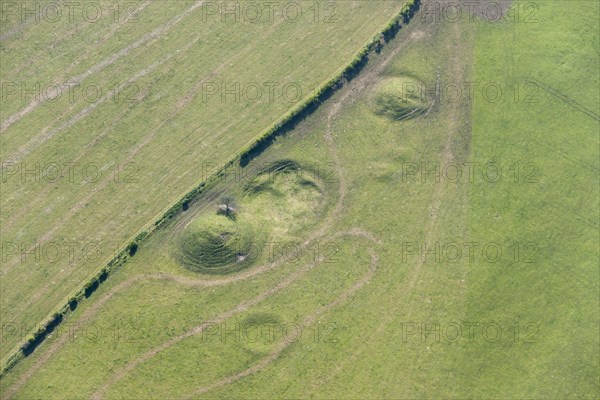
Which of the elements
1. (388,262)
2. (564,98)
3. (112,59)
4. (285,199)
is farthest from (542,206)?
(112,59)

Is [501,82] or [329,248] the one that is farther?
[501,82]

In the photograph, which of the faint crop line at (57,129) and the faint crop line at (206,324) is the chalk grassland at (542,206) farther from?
the faint crop line at (57,129)

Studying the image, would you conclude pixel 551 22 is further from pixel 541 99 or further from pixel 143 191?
pixel 143 191

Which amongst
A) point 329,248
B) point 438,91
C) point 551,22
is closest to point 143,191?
point 329,248

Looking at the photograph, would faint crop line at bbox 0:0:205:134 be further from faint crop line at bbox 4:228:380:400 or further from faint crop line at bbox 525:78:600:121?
faint crop line at bbox 525:78:600:121

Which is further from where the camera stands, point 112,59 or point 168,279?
point 112,59

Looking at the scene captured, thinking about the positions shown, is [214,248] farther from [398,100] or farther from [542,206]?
[542,206]
